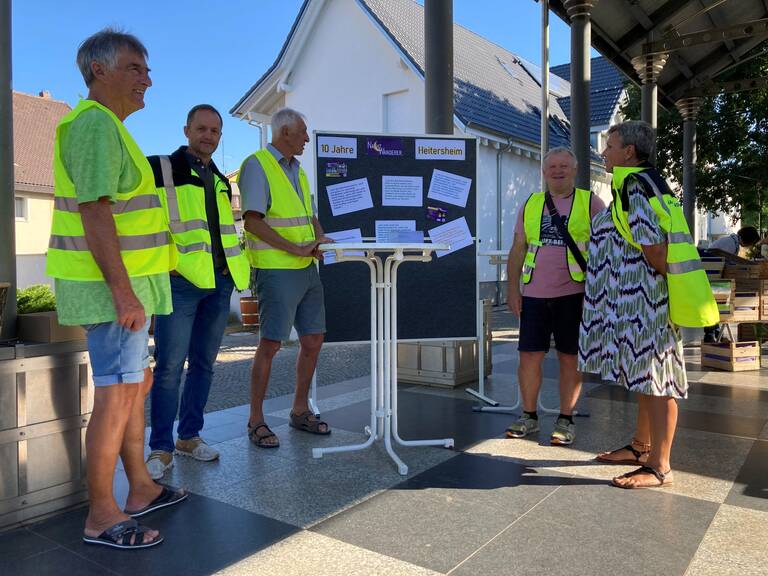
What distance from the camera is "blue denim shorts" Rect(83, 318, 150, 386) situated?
2.37 m

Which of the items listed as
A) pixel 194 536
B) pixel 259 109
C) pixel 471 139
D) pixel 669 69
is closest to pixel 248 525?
pixel 194 536

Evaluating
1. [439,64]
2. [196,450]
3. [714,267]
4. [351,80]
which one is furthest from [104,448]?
[351,80]

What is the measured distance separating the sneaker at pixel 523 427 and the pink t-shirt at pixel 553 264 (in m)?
0.78

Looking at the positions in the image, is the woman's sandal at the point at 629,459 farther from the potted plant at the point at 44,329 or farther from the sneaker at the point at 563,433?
the potted plant at the point at 44,329

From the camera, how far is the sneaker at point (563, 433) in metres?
3.62

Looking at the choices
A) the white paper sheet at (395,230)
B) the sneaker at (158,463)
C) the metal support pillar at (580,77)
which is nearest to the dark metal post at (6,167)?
the sneaker at (158,463)

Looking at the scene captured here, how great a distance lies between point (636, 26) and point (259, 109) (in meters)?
12.0

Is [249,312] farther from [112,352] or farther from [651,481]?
[651,481]

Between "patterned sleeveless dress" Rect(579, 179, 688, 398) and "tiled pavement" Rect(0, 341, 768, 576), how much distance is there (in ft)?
1.76

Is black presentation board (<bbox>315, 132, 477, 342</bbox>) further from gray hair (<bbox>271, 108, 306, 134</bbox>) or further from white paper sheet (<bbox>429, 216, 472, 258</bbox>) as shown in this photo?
Answer: gray hair (<bbox>271, 108, 306, 134</bbox>)

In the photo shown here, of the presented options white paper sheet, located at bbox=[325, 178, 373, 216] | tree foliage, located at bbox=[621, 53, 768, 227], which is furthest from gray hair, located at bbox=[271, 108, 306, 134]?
tree foliage, located at bbox=[621, 53, 768, 227]

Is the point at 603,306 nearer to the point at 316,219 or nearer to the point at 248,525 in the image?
the point at 316,219

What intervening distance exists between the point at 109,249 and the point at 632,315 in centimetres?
239

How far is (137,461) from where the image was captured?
8.86 ft
